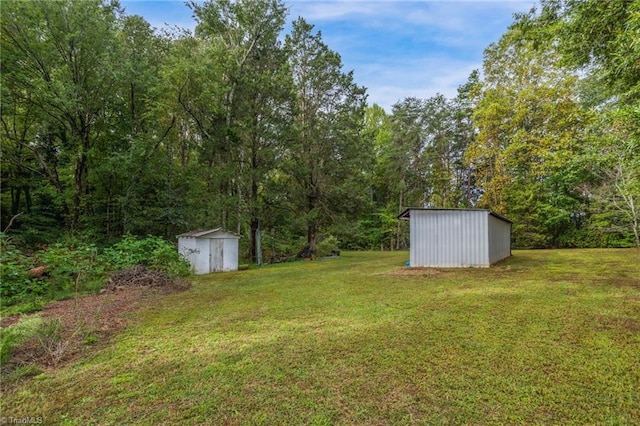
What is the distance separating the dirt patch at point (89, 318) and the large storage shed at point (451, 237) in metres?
7.20

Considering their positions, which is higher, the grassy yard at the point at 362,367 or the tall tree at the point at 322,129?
the tall tree at the point at 322,129

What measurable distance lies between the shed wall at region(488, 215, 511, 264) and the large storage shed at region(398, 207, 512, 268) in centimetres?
23

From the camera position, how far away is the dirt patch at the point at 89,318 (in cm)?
307

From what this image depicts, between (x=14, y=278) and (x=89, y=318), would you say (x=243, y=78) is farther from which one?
(x=89, y=318)

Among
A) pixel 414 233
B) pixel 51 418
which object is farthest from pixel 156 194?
pixel 51 418

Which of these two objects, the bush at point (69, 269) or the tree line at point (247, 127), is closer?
the bush at point (69, 269)

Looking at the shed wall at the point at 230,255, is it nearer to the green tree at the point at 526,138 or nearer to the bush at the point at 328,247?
the bush at the point at 328,247

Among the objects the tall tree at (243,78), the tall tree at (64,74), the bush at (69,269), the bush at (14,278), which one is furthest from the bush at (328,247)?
the bush at (14,278)

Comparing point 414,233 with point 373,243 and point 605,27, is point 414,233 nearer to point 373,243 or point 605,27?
point 605,27

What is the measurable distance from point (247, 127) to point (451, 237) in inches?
359

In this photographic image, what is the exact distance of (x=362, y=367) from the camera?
9.00ft

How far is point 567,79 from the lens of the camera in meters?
16.3

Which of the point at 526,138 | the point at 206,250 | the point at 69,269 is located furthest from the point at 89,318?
the point at 526,138

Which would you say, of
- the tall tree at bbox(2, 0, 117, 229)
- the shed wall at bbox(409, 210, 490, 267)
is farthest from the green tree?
the tall tree at bbox(2, 0, 117, 229)
